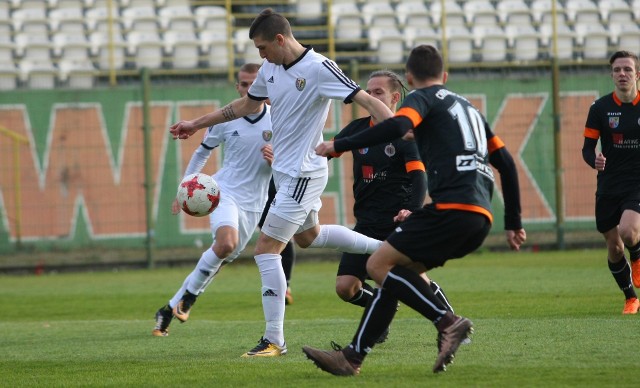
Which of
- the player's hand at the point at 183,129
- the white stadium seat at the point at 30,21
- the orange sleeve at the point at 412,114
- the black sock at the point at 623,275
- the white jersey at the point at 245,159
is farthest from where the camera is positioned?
the white stadium seat at the point at 30,21

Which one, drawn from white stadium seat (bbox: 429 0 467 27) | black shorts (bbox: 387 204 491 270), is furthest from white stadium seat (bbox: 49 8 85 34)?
black shorts (bbox: 387 204 491 270)

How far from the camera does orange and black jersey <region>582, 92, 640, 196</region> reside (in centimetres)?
999

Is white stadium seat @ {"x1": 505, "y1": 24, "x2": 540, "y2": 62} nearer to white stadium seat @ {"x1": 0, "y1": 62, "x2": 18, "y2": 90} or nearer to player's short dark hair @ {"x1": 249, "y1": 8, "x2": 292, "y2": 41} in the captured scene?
white stadium seat @ {"x1": 0, "y1": 62, "x2": 18, "y2": 90}

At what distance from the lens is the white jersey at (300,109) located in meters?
7.56

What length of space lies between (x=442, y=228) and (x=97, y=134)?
41.6 feet

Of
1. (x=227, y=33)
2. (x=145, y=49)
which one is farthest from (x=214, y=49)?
(x=145, y=49)

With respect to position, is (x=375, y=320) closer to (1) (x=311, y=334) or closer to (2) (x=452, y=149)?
(2) (x=452, y=149)

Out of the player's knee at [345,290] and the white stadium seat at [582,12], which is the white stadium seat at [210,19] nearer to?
the white stadium seat at [582,12]

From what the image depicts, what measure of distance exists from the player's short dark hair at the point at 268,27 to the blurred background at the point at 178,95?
10.3 meters

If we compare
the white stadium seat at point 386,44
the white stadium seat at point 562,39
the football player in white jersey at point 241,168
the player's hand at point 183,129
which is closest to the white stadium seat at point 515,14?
the white stadium seat at point 562,39

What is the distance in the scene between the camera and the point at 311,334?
29.1ft

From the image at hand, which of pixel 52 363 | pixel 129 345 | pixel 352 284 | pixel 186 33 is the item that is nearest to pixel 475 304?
pixel 352 284

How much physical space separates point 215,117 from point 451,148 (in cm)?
267

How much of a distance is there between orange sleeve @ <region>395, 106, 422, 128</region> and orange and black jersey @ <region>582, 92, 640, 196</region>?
4.36 meters
